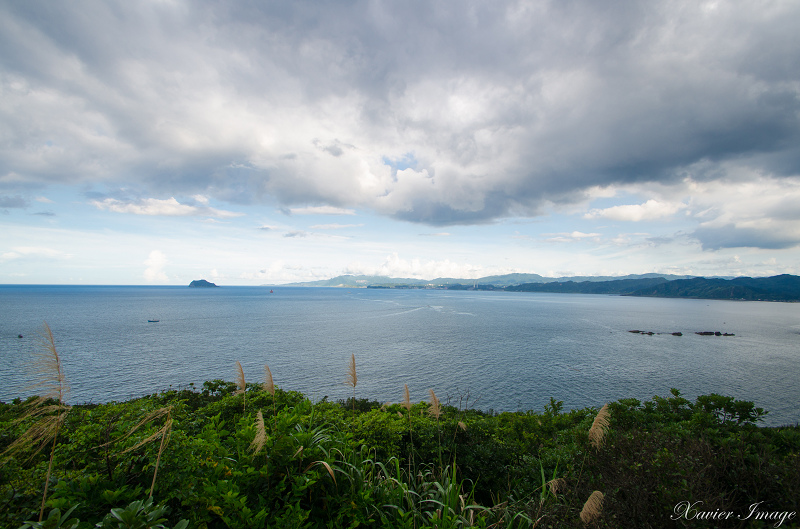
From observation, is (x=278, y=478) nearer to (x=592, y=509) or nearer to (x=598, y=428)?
(x=592, y=509)

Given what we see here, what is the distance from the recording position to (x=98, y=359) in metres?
48.2

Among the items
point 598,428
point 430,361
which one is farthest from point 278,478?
point 430,361

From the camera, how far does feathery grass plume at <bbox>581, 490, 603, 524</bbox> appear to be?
12.5 feet

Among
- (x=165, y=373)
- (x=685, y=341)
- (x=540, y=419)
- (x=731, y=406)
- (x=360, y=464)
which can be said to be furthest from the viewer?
(x=685, y=341)

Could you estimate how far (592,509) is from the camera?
3854mm

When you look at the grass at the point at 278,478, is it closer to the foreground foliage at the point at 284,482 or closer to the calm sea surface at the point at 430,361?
the foreground foliage at the point at 284,482

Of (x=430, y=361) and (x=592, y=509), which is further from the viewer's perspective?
(x=430, y=361)

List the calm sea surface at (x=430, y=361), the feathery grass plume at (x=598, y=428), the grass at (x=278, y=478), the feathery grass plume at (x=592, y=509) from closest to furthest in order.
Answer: the grass at (x=278, y=478), the feathery grass plume at (x=592, y=509), the feathery grass plume at (x=598, y=428), the calm sea surface at (x=430, y=361)

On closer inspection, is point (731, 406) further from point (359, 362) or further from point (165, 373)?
point (165, 373)

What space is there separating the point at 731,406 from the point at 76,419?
20128mm

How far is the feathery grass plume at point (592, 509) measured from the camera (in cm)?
382

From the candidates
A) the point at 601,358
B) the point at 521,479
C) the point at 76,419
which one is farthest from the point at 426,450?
the point at 601,358

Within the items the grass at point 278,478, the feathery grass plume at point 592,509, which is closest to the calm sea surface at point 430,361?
the grass at point 278,478

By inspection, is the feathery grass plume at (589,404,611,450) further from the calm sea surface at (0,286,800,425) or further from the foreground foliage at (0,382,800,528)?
the calm sea surface at (0,286,800,425)
